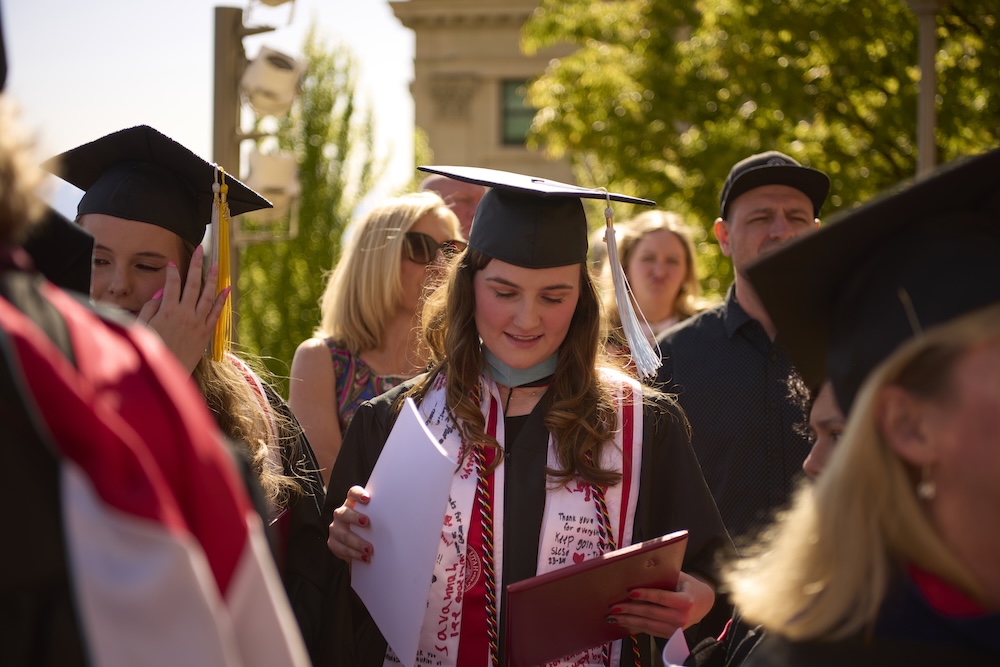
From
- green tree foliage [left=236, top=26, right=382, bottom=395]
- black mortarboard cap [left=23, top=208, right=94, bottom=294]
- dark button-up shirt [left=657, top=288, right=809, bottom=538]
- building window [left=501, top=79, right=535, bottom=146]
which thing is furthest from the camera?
building window [left=501, top=79, right=535, bottom=146]

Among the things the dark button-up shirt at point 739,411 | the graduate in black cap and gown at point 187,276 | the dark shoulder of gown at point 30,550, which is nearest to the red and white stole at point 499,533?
the graduate in black cap and gown at point 187,276

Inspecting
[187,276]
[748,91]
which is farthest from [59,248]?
[748,91]

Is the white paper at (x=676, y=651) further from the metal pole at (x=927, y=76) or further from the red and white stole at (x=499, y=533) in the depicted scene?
the metal pole at (x=927, y=76)

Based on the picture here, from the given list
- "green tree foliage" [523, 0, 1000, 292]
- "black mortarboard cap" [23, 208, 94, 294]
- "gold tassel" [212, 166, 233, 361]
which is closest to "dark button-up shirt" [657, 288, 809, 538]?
"gold tassel" [212, 166, 233, 361]

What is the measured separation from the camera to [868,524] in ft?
5.65

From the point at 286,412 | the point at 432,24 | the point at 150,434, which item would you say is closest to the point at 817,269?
the point at 150,434

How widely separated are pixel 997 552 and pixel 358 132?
19395 millimetres

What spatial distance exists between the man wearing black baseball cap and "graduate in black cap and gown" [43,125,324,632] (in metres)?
1.51

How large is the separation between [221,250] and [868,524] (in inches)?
85.0

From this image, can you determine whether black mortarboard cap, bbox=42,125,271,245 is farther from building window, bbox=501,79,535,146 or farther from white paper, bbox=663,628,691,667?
building window, bbox=501,79,535,146

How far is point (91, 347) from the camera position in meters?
1.39

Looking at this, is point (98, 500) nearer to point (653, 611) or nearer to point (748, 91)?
point (653, 611)

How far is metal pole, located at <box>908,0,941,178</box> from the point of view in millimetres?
7891

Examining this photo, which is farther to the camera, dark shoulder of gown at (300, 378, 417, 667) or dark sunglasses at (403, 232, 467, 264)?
dark sunglasses at (403, 232, 467, 264)
